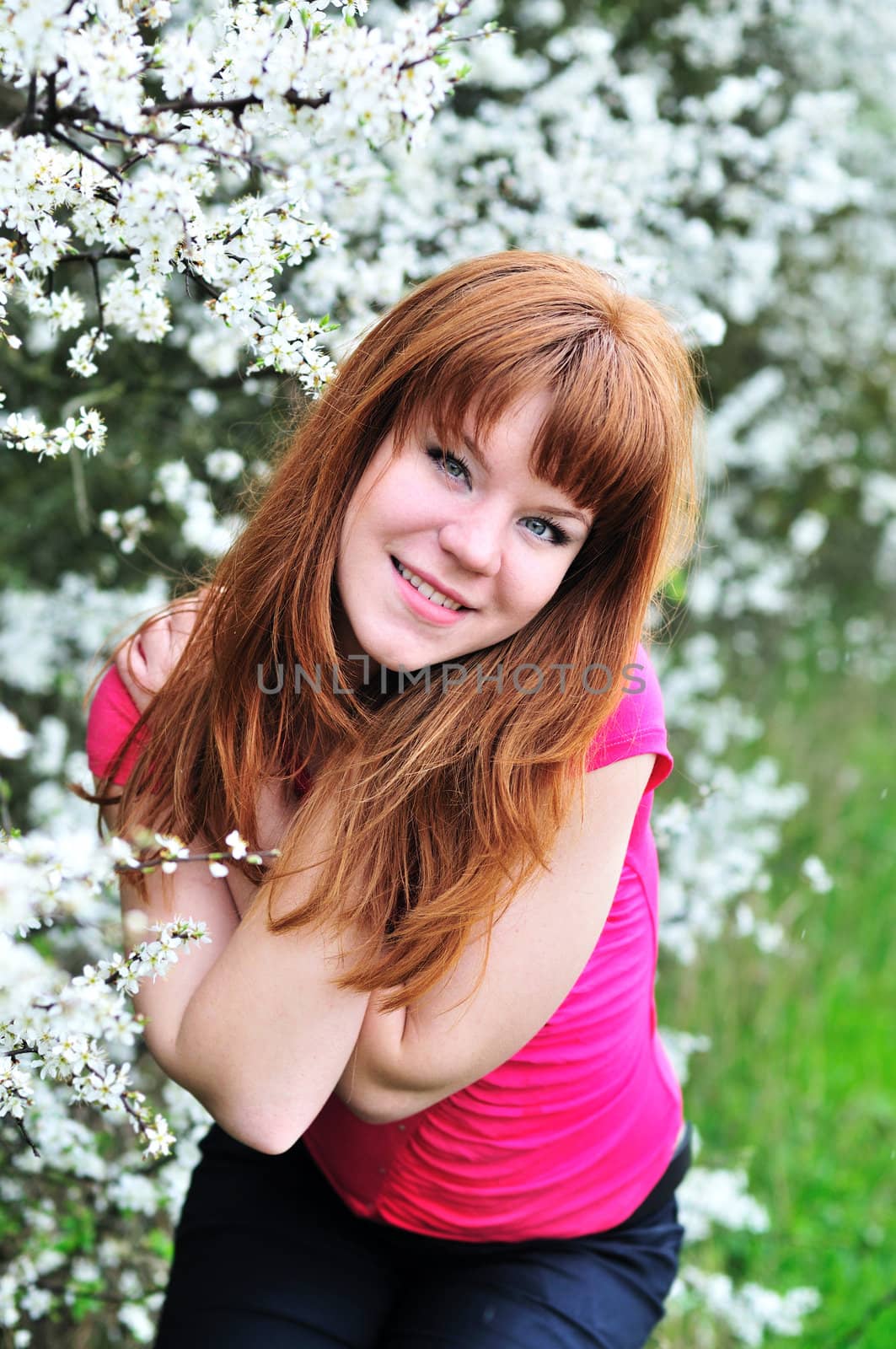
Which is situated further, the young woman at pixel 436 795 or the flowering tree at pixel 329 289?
the young woman at pixel 436 795

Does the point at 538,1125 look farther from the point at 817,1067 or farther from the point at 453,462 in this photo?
the point at 817,1067

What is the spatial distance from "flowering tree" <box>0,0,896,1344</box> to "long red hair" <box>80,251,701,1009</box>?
157mm

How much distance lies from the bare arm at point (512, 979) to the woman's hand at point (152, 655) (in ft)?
1.78

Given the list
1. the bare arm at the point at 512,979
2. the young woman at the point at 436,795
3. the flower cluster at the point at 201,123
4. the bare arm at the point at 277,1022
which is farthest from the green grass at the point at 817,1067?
the flower cluster at the point at 201,123

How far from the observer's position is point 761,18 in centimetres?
397

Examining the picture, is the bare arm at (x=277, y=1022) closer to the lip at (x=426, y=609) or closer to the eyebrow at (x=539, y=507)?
the lip at (x=426, y=609)

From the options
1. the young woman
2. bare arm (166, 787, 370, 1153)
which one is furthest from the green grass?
bare arm (166, 787, 370, 1153)

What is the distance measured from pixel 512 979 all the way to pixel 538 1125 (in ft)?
1.01

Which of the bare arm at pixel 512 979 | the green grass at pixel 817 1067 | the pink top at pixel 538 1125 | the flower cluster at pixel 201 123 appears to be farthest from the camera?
the green grass at pixel 817 1067

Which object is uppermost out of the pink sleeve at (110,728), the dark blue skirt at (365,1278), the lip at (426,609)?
the lip at (426,609)

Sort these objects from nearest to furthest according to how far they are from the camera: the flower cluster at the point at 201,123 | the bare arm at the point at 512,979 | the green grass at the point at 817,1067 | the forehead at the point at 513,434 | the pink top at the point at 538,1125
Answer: the flower cluster at the point at 201,123 → the forehead at the point at 513,434 → the bare arm at the point at 512,979 → the pink top at the point at 538,1125 → the green grass at the point at 817,1067

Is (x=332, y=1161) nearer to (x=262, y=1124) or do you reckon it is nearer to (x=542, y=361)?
(x=262, y=1124)

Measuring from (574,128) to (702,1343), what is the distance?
8.38ft

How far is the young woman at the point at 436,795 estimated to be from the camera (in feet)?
4.64
